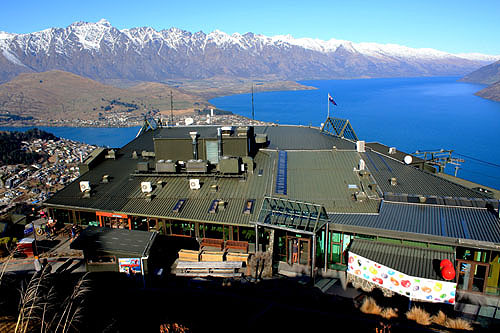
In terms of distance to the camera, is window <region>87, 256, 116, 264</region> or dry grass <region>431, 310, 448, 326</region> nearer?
dry grass <region>431, 310, 448, 326</region>

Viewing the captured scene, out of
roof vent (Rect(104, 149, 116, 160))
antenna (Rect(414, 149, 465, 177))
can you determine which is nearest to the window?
roof vent (Rect(104, 149, 116, 160))

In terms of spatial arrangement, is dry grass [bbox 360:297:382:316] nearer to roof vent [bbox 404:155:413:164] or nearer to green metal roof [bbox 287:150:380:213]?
green metal roof [bbox 287:150:380:213]

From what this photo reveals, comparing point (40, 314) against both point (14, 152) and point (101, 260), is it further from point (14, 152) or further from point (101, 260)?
point (14, 152)

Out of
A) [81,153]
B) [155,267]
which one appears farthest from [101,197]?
[81,153]

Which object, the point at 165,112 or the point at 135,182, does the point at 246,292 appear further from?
the point at 165,112

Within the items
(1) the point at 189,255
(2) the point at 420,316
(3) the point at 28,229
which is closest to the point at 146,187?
(1) the point at 189,255
